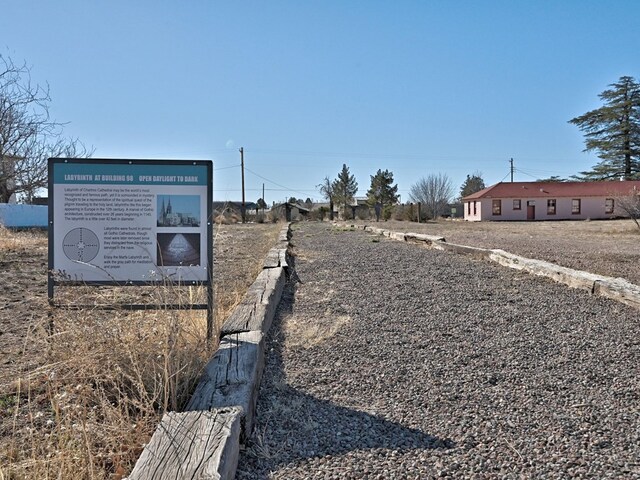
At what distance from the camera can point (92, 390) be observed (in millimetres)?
2732

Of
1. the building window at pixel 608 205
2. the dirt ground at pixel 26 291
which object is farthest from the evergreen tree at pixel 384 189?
the dirt ground at pixel 26 291

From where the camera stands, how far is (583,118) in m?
62.1

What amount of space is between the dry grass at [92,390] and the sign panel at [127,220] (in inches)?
13.5

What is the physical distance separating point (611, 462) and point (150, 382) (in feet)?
7.63

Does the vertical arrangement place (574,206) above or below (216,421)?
above

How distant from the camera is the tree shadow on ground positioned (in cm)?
241

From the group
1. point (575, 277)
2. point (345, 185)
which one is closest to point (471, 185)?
point (345, 185)

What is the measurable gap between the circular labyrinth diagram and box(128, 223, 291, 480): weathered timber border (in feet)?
3.80

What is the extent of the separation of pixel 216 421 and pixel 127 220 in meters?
2.16

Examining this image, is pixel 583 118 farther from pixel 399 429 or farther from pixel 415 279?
pixel 399 429

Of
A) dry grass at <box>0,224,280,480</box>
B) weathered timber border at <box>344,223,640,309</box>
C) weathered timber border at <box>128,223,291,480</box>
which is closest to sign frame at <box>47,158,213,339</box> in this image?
dry grass at <box>0,224,280,480</box>

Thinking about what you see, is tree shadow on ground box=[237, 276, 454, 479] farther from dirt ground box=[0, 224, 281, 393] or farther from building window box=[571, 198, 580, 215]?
building window box=[571, 198, 580, 215]

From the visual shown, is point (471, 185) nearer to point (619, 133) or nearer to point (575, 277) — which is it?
point (619, 133)

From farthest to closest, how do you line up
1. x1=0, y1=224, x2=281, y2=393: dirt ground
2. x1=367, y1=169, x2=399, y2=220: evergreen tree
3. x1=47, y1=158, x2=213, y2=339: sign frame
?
x1=367, y1=169, x2=399, y2=220: evergreen tree
x1=47, y1=158, x2=213, y2=339: sign frame
x1=0, y1=224, x2=281, y2=393: dirt ground
